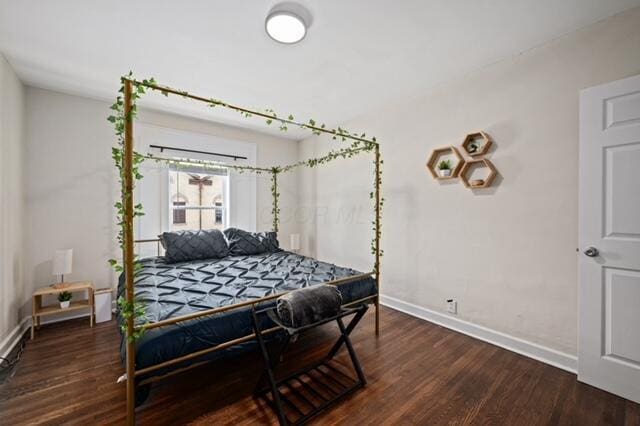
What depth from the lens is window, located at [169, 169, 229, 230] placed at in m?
3.80

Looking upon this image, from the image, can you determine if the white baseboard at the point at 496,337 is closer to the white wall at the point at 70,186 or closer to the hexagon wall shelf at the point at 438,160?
the hexagon wall shelf at the point at 438,160

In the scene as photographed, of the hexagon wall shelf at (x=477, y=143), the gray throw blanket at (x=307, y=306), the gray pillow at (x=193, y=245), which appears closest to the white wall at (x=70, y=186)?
the gray pillow at (x=193, y=245)

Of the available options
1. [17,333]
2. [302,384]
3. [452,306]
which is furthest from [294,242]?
[17,333]

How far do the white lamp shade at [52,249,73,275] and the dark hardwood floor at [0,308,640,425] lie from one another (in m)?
0.65

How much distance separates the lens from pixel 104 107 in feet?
10.6

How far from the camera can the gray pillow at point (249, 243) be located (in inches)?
142

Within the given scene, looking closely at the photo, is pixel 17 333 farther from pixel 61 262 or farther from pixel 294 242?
pixel 294 242

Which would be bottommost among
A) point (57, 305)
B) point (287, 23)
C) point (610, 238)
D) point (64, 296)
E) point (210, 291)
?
point (57, 305)

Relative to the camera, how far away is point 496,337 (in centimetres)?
249

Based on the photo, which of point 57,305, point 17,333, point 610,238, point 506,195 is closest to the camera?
point 610,238

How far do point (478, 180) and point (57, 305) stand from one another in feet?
14.8

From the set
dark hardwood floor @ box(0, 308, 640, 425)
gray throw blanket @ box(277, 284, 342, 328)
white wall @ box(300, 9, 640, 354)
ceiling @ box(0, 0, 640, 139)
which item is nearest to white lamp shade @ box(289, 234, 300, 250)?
white wall @ box(300, 9, 640, 354)

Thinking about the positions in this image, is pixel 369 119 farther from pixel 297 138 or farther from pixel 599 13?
pixel 599 13

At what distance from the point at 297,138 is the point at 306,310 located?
12.4 ft
